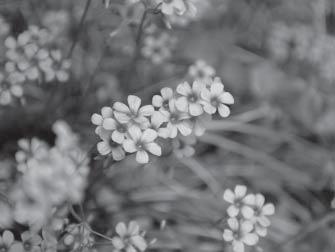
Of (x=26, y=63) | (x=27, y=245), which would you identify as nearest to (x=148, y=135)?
(x=27, y=245)

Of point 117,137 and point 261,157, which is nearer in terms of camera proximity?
point 117,137

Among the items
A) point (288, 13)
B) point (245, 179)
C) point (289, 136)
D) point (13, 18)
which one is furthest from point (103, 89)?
point (288, 13)

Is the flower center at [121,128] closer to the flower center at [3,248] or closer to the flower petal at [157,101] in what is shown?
the flower petal at [157,101]

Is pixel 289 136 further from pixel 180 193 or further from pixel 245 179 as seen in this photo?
pixel 180 193

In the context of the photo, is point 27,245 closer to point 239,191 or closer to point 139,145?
point 139,145

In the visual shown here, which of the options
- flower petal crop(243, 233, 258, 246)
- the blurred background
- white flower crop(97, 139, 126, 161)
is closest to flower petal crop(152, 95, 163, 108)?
white flower crop(97, 139, 126, 161)
